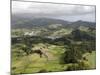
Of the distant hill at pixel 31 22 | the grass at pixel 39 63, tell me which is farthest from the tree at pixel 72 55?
the distant hill at pixel 31 22

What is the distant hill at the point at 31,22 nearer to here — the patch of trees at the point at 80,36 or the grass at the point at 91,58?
the patch of trees at the point at 80,36

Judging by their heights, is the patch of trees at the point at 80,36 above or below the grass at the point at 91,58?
above

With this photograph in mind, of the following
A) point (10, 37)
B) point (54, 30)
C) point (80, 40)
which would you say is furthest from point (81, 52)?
point (10, 37)

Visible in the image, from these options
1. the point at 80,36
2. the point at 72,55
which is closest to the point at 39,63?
the point at 72,55

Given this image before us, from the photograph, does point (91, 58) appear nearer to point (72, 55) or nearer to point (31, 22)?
point (72, 55)

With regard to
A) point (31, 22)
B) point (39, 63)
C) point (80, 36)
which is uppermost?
point (31, 22)

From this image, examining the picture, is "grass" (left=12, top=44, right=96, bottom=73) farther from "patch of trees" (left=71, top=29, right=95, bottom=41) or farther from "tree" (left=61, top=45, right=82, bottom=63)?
"patch of trees" (left=71, top=29, right=95, bottom=41)

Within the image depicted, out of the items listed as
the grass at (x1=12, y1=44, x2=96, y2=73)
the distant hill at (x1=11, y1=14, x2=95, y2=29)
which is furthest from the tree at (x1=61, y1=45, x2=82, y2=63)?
the distant hill at (x1=11, y1=14, x2=95, y2=29)

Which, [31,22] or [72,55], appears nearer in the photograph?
[31,22]

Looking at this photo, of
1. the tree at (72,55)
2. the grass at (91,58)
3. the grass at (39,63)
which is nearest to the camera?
the grass at (39,63)

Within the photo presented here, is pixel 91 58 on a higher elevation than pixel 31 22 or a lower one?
lower

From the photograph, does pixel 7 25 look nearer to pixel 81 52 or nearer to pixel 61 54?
pixel 61 54
